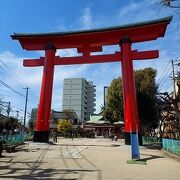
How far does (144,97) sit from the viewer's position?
3469cm

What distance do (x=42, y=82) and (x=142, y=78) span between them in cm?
1810

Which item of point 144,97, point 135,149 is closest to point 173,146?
point 135,149

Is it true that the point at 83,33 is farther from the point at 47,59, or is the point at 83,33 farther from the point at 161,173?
the point at 161,173

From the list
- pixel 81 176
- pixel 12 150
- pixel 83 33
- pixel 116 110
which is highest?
pixel 83 33

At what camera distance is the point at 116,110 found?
1667 inches

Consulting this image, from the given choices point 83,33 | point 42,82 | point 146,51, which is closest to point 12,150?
point 42,82

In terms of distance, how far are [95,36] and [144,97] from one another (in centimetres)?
1102

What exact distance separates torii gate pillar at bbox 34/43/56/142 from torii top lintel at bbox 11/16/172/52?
112 cm

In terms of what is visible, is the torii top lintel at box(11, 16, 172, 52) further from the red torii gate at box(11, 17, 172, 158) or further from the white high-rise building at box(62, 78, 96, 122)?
the white high-rise building at box(62, 78, 96, 122)

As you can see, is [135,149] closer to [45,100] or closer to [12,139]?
[45,100]

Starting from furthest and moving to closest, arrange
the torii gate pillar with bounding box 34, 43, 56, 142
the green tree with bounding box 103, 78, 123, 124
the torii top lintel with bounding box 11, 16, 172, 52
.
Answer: the green tree with bounding box 103, 78, 123, 124 < the torii gate pillar with bounding box 34, 43, 56, 142 < the torii top lintel with bounding box 11, 16, 172, 52

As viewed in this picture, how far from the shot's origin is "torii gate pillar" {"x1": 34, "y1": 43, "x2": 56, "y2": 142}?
27359 mm

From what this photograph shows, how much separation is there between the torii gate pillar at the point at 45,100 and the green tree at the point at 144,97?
39.1ft

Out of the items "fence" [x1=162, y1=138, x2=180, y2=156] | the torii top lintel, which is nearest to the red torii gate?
the torii top lintel
